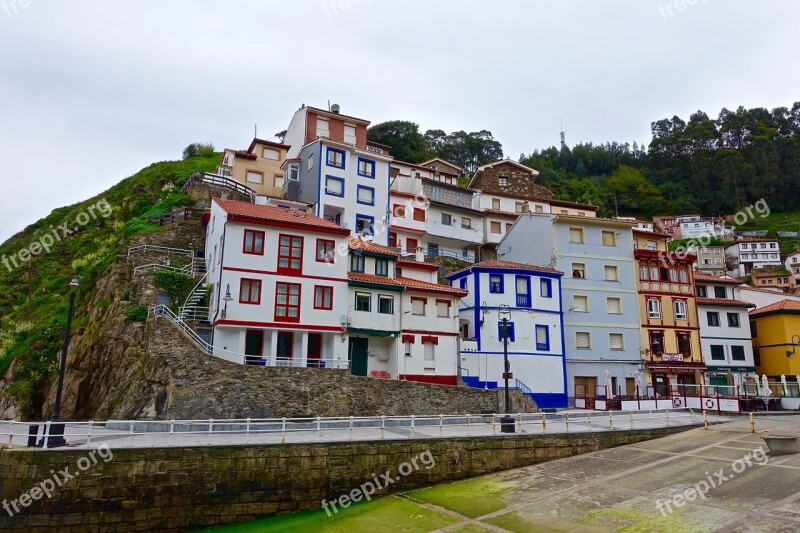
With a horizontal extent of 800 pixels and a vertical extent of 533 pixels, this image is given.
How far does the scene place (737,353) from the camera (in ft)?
146

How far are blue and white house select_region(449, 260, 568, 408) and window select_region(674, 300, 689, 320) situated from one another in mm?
11560

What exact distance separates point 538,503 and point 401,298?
18.4 meters

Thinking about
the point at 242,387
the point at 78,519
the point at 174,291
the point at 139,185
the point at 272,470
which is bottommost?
the point at 78,519

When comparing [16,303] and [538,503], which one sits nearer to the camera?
[538,503]

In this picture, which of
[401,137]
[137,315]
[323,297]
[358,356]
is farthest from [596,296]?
[401,137]

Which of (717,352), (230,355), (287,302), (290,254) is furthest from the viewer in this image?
(717,352)

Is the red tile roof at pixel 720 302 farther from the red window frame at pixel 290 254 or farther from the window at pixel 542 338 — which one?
the red window frame at pixel 290 254

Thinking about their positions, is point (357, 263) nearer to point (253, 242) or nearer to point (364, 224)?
point (253, 242)

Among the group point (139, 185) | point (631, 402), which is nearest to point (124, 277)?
point (139, 185)

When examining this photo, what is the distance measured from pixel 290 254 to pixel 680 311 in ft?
107

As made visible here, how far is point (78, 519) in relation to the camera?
587 inches

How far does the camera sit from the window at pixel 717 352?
44125 mm

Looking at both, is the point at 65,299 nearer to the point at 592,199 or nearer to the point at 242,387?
the point at 242,387

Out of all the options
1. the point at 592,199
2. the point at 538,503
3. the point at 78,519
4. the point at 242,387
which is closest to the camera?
the point at 78,519
